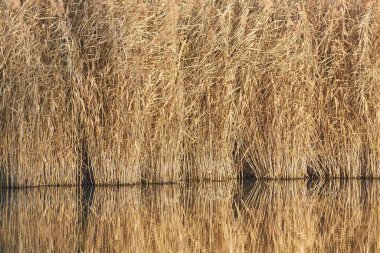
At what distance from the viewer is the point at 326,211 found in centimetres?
809

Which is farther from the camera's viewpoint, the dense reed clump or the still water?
the dense reed clump

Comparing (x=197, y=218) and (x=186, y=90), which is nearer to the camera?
(x=197, y=218)

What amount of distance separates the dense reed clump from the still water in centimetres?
29

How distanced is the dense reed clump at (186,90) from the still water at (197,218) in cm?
29

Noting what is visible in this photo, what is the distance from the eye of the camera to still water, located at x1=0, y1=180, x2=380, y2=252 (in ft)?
21.9

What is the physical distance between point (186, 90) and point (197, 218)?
2054mm

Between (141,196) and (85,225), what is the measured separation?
1420mm

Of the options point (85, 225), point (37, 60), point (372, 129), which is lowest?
point (85, 225)

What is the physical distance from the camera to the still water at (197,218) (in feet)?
21.9

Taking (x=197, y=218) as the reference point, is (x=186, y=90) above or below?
above

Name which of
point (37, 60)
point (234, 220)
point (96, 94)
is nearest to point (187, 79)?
point (96, 94)

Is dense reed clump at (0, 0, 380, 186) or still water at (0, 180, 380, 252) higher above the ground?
dense reed clump at (0, 0, 380, 186)

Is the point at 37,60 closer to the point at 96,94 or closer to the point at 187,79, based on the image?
the point at 96,94

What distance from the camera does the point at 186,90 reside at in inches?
369
